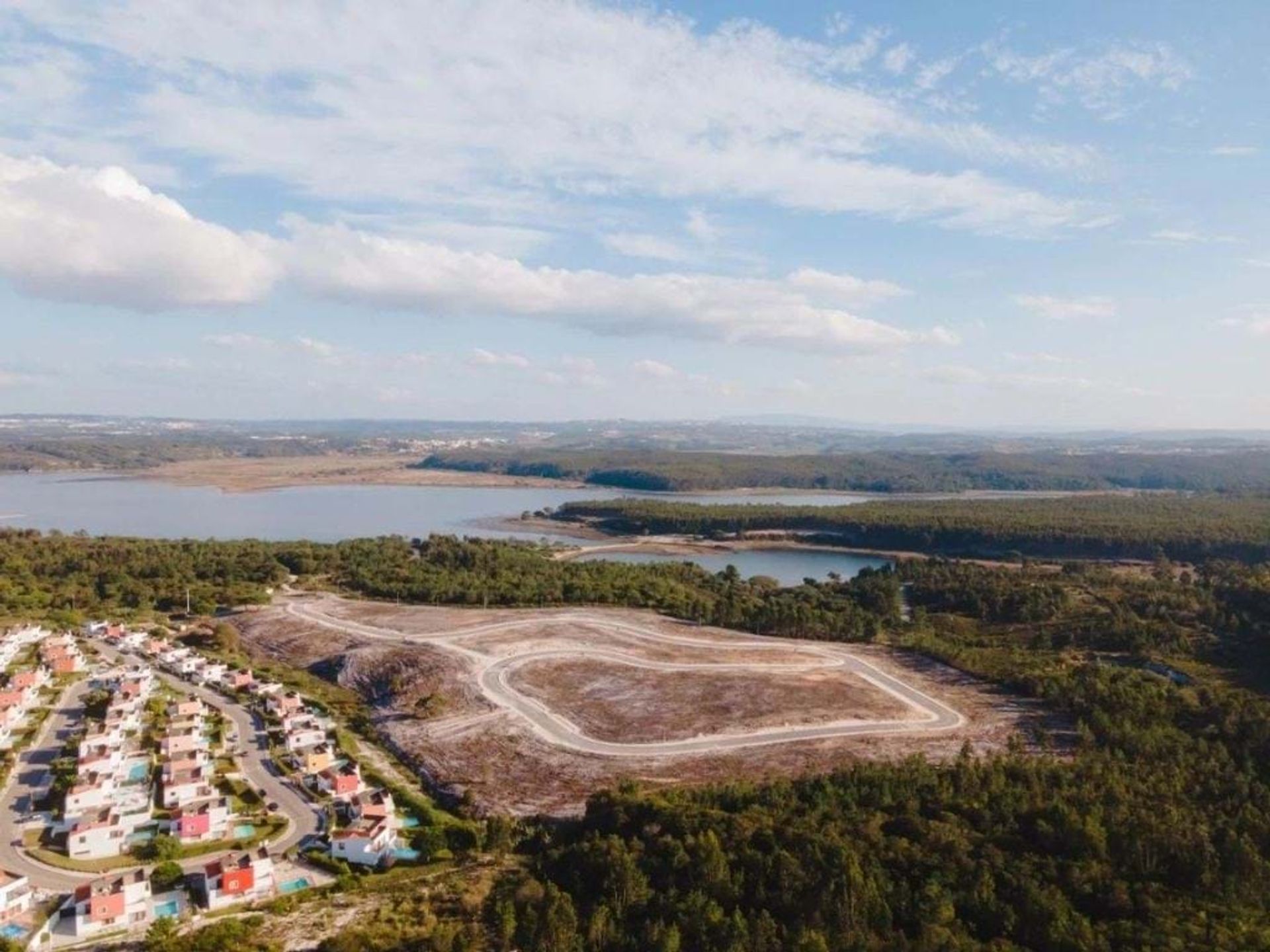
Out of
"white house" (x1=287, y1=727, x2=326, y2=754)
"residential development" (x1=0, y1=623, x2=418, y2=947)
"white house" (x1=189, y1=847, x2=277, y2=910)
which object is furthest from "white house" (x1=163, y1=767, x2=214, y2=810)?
"white house" (x1=189, y1=847, x2=277, y2=910)

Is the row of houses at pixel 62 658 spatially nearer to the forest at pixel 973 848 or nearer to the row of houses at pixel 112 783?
the row of houses at pixel 112 783

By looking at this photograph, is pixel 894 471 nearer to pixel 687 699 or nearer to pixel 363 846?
pixel 687 699

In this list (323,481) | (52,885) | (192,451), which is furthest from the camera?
(192,451)

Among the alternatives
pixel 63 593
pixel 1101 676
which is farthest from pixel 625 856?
pixel 63 593

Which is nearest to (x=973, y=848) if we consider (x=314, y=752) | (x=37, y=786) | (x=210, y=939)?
(x=210, y=939)

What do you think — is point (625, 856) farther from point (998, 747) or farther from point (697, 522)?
point (697, 522)

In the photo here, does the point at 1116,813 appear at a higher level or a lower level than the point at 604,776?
higher

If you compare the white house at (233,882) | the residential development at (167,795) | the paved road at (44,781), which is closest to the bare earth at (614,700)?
the residential development at (167,795)
